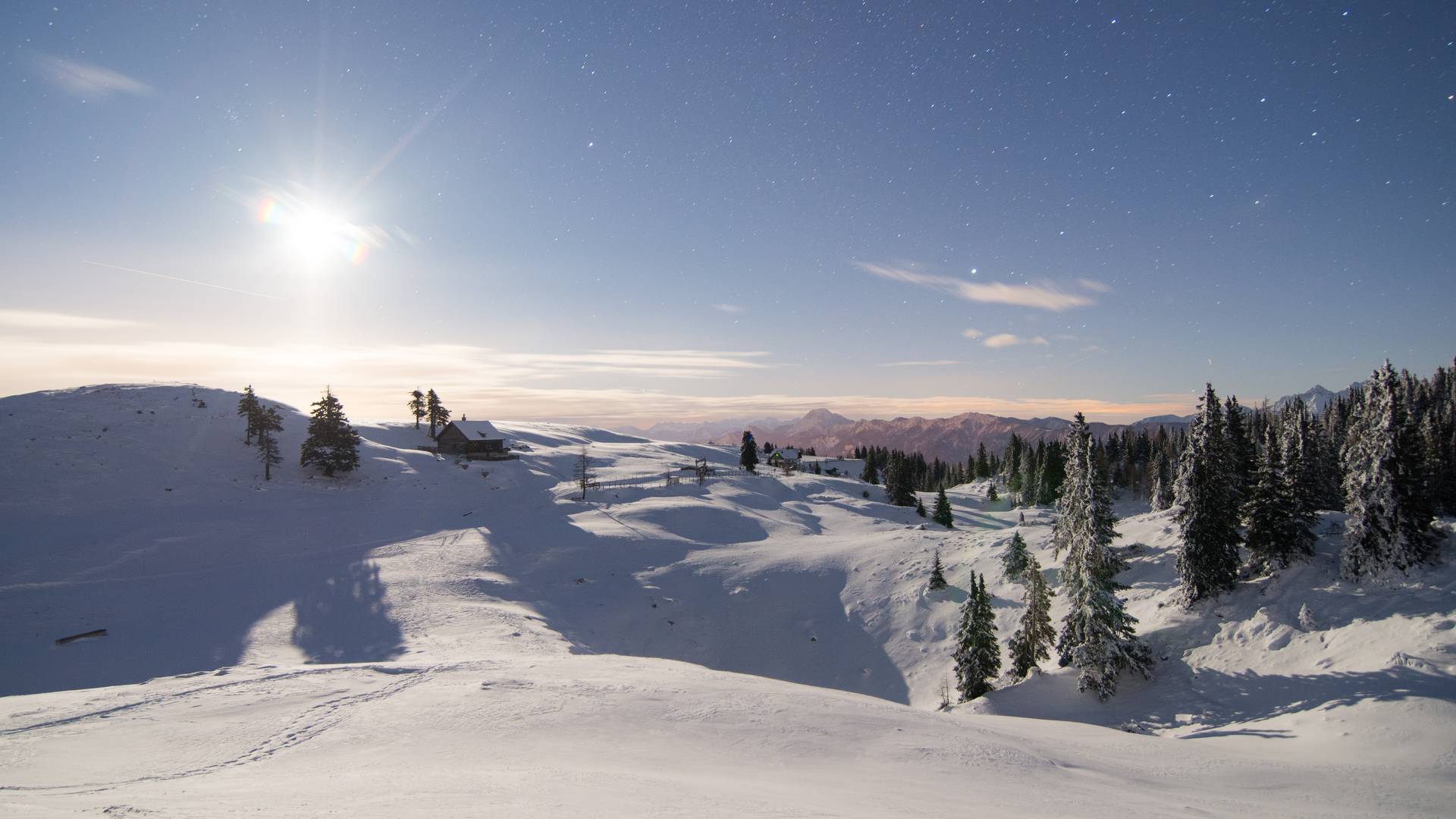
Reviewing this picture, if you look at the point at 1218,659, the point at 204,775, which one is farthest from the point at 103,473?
the point at 1218,659

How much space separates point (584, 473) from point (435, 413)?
40.8m

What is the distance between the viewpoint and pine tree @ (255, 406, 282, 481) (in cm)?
5475

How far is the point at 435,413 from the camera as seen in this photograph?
90938 millimetres

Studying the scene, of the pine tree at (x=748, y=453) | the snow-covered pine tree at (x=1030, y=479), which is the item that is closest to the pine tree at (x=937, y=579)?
the pine tree at (x=748, y=453)

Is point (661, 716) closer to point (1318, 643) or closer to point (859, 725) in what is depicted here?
point (859, 725)

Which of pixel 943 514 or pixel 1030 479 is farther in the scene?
pixel 1030 479

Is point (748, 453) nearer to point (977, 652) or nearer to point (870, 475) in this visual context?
point (870, 475)

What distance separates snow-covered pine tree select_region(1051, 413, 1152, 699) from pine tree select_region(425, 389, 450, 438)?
300 ft

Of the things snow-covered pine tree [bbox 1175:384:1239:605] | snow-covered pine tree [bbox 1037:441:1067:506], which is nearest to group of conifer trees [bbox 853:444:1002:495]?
snow-covered pine tree [bbox 1037:441:1067:506]

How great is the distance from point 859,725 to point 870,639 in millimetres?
23772

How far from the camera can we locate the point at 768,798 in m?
8.54

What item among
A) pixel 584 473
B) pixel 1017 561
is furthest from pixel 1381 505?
pixel 584 473

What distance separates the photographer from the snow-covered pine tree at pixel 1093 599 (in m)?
23.3

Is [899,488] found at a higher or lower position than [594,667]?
lower
